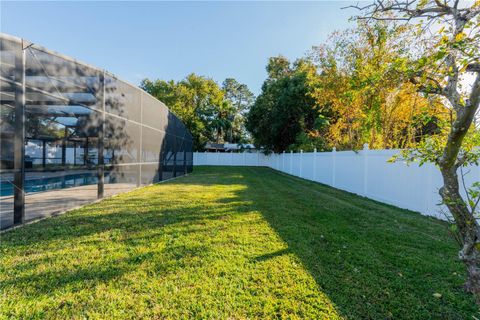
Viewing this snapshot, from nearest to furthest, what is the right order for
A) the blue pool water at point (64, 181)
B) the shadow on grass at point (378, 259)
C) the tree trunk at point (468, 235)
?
the tree trunk at point (468, 235), the shadow on grass at point (378, 259), the blue pool water at point (64, 181)

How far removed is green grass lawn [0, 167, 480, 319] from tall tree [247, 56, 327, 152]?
10.2m

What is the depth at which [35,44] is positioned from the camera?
3957 mm

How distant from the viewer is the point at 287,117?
18609 mm

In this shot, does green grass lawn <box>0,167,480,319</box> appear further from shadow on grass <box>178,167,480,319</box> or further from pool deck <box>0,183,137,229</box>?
pool deck <box>0,183,137,229</box>

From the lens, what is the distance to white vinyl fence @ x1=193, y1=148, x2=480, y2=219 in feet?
15.9

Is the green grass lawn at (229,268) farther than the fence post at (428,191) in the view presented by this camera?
No

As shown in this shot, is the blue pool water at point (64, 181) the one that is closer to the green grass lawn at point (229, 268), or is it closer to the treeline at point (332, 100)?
the green grass lawn at point (229, 268)

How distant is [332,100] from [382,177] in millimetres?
5116

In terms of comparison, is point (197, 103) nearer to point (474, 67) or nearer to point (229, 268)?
point (229, 268)

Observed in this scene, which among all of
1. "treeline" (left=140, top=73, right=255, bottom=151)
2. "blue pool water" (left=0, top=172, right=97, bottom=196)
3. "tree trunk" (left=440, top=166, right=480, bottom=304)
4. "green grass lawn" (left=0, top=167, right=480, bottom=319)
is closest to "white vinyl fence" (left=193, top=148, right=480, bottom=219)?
"tree trunk" (left=440, top=166, right=480, bottom=304)

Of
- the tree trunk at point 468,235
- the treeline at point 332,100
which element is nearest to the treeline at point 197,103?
the treeline at point 332,100

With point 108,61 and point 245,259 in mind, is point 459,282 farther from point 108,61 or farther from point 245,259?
point 108,61

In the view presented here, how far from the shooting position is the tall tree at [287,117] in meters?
15.9

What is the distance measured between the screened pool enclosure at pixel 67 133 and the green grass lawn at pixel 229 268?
3.98 feet
